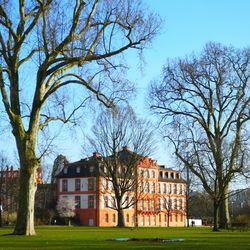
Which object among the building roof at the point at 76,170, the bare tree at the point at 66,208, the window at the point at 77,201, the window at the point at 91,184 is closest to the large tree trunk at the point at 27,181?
the bare tree at the point at 66,208

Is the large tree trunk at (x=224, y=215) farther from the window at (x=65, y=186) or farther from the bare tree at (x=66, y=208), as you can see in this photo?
the window at (x=65, y=186)

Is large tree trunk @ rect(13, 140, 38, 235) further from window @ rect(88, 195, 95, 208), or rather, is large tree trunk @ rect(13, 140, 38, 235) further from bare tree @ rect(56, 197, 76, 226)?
window @ rect(88, 195, 95, 208)

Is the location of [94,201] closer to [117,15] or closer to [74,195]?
[74,195]

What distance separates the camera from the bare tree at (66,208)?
9746 centimetres

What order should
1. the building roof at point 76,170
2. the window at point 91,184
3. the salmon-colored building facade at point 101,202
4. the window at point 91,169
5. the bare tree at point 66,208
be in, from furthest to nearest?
the building roof at point 76,170 → the window at point 91,169 → the window at point 91,184 → the salmon-colored building facade at point 101,202 → the bare tree at point 66,208

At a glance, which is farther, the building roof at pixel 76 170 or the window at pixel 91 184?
the building roof at pixel 76 170

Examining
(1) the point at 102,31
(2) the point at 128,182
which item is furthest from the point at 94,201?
(1) the point at 102,31

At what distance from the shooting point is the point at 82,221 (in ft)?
333

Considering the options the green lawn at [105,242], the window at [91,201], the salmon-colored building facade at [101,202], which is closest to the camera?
the green lawn at [105,242]

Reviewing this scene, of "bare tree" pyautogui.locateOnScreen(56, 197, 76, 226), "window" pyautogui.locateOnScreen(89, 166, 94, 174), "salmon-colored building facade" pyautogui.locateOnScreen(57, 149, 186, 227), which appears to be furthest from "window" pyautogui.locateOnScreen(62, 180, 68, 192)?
"window" pyautogui.locateOnScreen(89, 166, 94, 174)

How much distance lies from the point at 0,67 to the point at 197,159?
25925mm

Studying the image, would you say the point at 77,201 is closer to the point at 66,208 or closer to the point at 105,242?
the point at 66,208

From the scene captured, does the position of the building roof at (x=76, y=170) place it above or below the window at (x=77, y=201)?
above

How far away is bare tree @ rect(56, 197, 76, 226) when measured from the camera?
9746 centimetres
